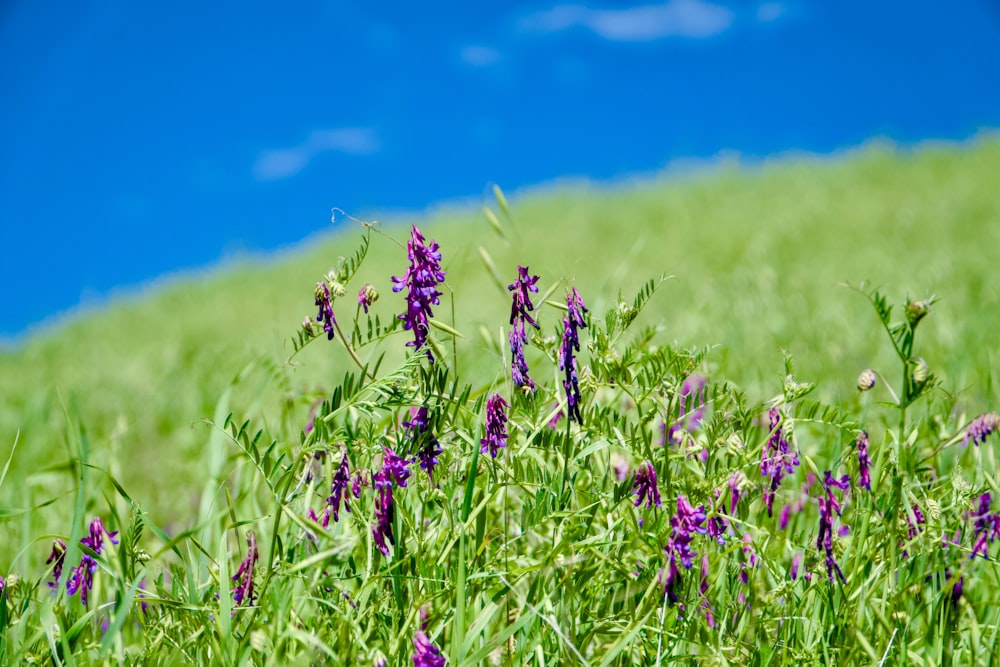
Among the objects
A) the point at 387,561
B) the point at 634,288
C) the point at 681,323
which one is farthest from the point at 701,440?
the point at 634,288

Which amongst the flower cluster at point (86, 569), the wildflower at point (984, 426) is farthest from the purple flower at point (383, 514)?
the wildflower at point (984, 426)

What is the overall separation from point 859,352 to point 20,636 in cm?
442

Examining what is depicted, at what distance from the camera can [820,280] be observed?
7062 mm

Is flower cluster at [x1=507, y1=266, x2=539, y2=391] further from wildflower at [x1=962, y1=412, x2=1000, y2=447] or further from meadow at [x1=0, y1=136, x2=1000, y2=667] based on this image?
wildflower at [x1=962, y1=412, x2=1000, y2=447]

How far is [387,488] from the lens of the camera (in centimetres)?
162

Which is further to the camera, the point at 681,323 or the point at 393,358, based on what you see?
the point at 393,358

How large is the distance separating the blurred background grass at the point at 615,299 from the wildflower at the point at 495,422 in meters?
0.11

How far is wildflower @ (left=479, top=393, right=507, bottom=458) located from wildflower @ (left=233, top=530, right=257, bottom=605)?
0.55m

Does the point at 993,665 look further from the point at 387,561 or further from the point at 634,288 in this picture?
the point at 634,288

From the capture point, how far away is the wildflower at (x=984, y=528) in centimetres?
192

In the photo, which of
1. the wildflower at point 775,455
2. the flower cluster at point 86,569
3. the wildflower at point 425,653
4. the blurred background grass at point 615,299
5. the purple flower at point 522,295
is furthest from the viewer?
the blurred background grass at point 615,299

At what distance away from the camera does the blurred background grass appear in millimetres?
4004

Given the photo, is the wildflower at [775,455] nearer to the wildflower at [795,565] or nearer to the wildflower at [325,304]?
the wildflower at [795,565]

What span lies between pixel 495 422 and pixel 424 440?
0.15m
